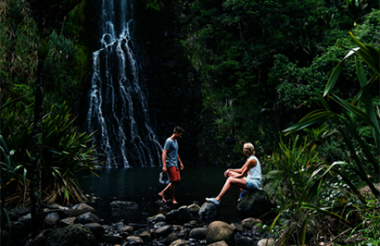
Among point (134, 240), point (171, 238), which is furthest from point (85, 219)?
point (171, 238)

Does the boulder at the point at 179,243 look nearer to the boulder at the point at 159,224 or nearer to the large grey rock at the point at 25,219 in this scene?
the boulder at the point at 159,224

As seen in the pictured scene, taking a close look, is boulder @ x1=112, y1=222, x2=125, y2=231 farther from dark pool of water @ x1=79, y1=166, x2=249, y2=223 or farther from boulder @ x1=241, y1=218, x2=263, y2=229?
boulder @ x1=241, y1=218, x2=263, y2=229

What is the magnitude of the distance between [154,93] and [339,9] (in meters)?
12.6

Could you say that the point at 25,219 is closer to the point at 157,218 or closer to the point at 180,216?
the point at 157,218

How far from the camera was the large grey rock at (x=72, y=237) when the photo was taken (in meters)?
3.09

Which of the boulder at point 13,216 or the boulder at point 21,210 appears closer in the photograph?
the boulder at point 13,216

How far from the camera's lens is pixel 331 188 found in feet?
9.18

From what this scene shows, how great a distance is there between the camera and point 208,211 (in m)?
4.77

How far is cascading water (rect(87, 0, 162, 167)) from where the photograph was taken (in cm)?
1611

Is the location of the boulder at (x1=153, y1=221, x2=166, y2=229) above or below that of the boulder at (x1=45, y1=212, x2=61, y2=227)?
below

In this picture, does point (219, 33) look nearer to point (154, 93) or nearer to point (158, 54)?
point (158, 54)

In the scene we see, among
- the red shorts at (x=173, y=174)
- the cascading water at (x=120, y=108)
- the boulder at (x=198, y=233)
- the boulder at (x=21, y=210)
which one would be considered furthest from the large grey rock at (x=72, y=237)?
the cascading water at (x=120, y=108)

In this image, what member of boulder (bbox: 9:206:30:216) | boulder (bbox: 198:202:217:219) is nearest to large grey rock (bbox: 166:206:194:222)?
boulder (bbox: 198:202:217:219)

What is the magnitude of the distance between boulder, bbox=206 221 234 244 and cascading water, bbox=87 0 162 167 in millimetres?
12645
